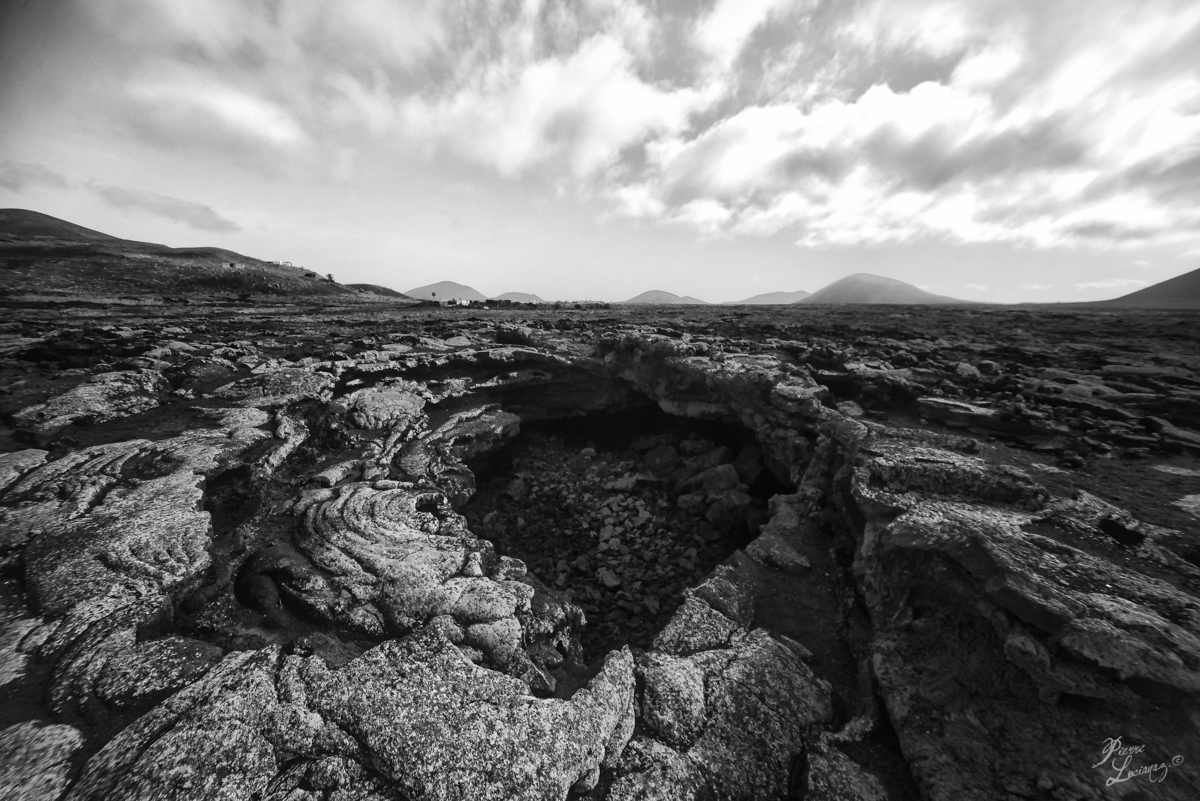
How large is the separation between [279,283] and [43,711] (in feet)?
130

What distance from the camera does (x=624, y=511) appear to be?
9398 millimetres

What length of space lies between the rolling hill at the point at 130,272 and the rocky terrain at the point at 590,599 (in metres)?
20.8

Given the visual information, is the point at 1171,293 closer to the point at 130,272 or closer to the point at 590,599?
the point at 590,599

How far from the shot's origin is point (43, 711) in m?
3.18

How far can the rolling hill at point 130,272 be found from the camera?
22.8 meters

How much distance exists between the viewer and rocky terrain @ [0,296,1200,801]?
3.16 m

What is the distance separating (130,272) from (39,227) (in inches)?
1131

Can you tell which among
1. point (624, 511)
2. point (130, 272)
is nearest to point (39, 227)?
point (130, 272)

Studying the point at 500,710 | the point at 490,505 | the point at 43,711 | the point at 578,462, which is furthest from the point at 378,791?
Result: the point at 578,462

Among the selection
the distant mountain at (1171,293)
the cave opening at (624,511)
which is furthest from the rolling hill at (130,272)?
the distant mountain at (1171,293)

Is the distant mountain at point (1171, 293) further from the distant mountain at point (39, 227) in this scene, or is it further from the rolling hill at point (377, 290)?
the distant mountain at point (39, 227)

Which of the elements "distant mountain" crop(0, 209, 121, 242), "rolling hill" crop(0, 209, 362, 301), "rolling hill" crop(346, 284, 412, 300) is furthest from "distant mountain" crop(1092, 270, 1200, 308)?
"distant mountain" crop(0, 209, 121, 242)

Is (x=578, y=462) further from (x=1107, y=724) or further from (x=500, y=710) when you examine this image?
(x=1107, y=724)

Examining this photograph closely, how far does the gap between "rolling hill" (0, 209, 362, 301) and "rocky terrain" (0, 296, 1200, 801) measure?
2079cm
